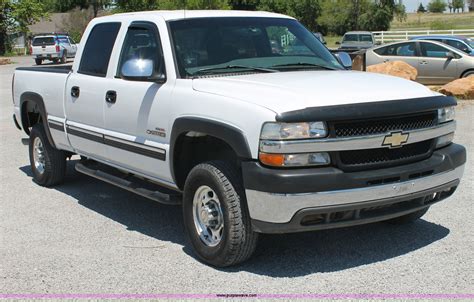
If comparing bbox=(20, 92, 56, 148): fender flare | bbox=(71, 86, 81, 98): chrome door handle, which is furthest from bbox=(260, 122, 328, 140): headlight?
bbox=(20, 92, 56, 148): fender flare

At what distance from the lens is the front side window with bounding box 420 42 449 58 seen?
17.6m

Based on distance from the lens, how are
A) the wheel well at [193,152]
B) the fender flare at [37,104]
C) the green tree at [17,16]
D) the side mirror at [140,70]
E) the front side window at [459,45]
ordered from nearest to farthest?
1. the wheel well at [193,152]
2. the side mirror at [140,70]
3. the fender flare at [37,104]
4. the front side window at [459,45]
5. the green tree at [17,16]

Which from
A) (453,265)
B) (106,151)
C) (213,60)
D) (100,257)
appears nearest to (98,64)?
(106,151)

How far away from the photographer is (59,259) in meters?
5.01

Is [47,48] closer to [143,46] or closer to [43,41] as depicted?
[43,41]

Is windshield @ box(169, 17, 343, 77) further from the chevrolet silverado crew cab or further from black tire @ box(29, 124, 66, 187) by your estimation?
black tire @ box(29, 124, 66, 187)

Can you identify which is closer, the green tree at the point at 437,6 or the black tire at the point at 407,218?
the black tire at the point at 407,218

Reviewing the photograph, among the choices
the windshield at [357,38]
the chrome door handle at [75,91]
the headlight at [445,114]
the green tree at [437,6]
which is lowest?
the windshield at [357,38]

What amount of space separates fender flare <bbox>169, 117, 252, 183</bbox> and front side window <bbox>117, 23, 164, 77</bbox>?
2.04 feet

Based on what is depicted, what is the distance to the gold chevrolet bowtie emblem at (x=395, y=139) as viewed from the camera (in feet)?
14.4

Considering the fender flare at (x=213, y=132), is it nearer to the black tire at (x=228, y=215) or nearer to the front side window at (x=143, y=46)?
the black tire at (x=228, y=215)

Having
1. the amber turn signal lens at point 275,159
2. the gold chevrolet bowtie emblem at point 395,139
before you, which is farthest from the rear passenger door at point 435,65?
the amber turn signal lens at point 275,159

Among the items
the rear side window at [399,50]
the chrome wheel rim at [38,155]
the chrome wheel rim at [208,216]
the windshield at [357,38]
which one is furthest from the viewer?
the windshield at [357,38]

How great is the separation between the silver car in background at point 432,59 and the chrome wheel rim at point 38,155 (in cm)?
1280
